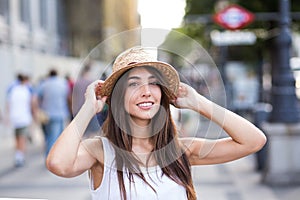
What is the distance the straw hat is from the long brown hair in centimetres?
2

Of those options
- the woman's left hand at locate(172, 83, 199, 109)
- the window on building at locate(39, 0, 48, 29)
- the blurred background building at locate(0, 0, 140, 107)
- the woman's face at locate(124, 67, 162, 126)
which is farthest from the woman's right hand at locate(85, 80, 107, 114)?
the window on building at locate(39, 0, 48, 29)

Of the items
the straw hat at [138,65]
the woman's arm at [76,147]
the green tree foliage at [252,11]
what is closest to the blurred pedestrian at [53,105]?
the woman's arm at [76,147]

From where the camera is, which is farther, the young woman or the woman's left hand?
the woman's left hand

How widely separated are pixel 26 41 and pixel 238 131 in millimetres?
22429

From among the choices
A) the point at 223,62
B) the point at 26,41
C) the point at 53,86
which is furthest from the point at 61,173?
the point at 223,62

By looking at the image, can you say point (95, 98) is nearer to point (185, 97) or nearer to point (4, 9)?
point (185, 97)

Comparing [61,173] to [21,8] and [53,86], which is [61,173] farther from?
[21,8]

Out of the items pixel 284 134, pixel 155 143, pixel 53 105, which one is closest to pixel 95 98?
pixel 155 143

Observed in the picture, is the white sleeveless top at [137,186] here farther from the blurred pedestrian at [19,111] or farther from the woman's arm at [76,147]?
the blurred pedestrian at [19,111]

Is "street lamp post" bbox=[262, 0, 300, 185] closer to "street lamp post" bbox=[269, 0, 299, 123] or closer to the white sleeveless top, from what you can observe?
"street lamp post" bbox=[269, 0, 299, 123]

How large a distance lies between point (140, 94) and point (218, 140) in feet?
1.59

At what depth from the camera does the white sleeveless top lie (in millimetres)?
2539

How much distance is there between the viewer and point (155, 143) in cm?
266

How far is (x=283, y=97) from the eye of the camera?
10.6m
